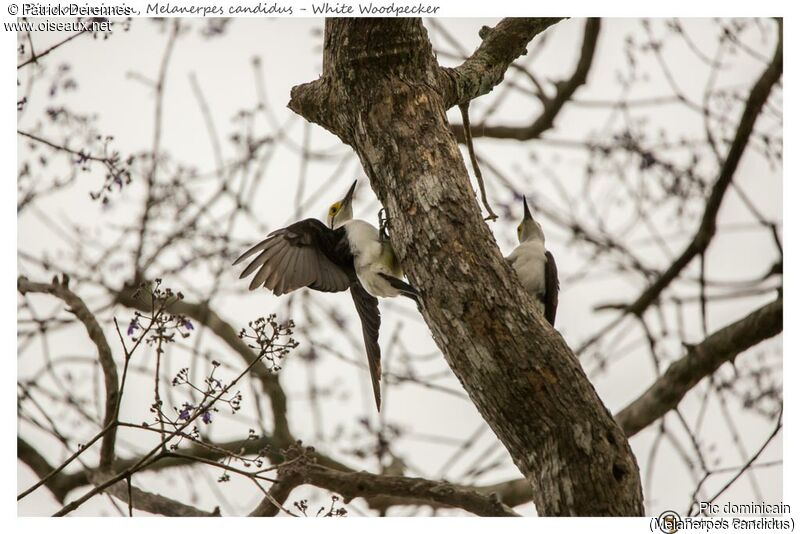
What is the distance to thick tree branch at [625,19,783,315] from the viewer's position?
3.95 meters

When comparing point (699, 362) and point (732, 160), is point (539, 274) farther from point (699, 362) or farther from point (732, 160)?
point (732, 160)

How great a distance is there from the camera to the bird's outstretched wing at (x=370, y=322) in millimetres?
3551

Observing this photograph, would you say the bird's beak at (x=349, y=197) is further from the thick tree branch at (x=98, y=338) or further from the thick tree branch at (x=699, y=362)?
the thick tree branch at (x=699, y=362)

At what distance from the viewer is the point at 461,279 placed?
8.08 feet

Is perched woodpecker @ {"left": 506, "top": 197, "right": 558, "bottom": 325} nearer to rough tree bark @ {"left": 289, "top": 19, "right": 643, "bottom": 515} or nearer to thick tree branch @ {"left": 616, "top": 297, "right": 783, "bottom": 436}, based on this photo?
thick tree branch @ {"left": 616, "top": 297, "right": 783, "bottom": 436}

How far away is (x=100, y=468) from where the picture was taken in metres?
3.52

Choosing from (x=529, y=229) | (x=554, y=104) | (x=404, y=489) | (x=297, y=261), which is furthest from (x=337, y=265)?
(x=554, y=104)

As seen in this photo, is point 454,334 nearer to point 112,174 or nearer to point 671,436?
point 112,174

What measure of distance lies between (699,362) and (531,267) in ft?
2.95

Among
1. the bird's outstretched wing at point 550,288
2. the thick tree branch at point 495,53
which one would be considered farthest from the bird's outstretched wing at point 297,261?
the bird's outstretched wing at point 550,288

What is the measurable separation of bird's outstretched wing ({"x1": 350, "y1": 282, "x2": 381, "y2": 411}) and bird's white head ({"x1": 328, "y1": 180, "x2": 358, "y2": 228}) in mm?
622

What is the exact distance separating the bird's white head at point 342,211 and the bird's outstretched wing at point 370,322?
2.04 ft
